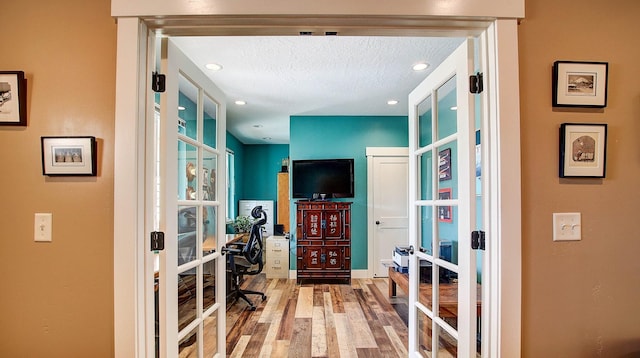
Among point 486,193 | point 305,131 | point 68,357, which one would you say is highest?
point 305,131

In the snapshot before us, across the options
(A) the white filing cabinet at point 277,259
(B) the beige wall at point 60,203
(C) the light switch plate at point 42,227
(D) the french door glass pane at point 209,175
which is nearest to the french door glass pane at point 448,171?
(D) the french door glass pane at point 209,175

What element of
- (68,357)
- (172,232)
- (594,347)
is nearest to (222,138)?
(172,232)

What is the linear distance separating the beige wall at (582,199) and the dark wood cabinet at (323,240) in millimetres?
3439

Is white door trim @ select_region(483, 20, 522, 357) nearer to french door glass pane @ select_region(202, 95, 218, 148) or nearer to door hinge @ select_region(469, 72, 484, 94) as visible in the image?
door hinge @ select_region(469, 72, 484, 94)

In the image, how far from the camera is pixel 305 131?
5.11 meters

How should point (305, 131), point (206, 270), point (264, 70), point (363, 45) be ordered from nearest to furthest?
point (206, 270) → point (363, 45) → point (264, 70) → point (305, 131)

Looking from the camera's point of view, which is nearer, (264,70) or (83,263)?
(83,263)

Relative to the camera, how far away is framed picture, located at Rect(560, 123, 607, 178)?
128 cm

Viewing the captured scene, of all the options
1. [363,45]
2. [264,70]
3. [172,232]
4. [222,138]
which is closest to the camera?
[172,232]

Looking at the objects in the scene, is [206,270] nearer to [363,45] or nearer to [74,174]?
[74,174]

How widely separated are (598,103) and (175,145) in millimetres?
1813

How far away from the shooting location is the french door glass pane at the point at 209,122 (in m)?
1.83

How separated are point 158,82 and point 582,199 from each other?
6.01 feet

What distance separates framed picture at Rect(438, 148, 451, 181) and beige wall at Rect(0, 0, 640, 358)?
17.7 inches
